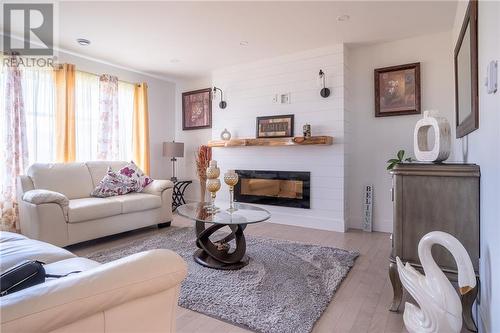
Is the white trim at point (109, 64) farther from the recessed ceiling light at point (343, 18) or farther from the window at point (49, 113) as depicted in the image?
the recessed ceiling light at point (343, 18)

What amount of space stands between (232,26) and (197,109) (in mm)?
2378

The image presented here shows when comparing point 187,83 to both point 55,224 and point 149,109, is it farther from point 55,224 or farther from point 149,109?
point 55,224

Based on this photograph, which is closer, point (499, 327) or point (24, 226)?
point (499, 327)

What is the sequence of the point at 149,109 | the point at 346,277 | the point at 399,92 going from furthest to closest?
the point at 149,109 → the point at 399,92 → the point at 346,277

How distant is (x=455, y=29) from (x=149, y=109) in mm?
A: 4615

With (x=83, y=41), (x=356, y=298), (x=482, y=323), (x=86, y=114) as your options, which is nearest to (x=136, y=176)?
(x=86, y=114)

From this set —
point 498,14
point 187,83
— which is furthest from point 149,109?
point 498,14

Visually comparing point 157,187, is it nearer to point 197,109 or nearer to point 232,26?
point 197,109

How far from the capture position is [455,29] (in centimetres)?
309

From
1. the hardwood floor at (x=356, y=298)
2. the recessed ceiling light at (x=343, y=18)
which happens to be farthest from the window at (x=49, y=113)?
the recessed ceiling light at (x=343, y=18)

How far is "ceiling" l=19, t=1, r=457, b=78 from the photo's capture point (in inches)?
109

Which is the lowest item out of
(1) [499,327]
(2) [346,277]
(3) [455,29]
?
(2) [346,277]

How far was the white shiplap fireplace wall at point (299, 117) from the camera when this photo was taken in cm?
377

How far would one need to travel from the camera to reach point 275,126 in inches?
167
